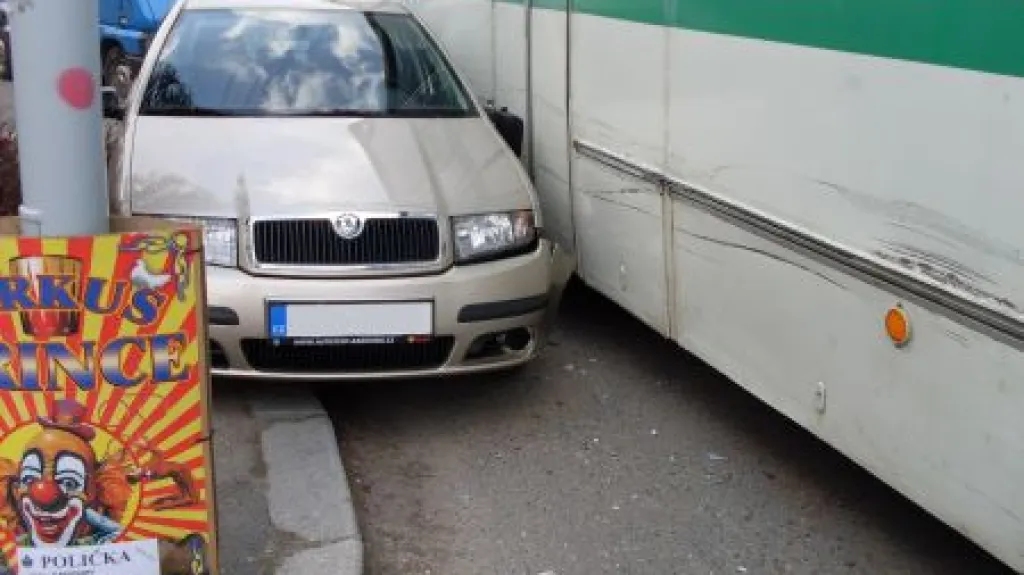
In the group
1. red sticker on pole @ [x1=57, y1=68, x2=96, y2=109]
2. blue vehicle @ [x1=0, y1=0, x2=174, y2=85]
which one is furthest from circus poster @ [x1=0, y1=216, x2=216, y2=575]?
blue vehicle @ [x1=0, y1=0, x2=174, y2=85]

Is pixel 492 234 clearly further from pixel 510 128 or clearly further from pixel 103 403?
pixel 103 403

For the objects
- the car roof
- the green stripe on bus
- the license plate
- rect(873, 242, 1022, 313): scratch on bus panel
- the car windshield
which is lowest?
the license plate

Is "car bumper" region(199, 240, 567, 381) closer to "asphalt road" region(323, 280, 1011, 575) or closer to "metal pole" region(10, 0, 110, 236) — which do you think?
"asphalt road" region(323, 280, 1011, 575)

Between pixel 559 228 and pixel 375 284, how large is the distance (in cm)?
201

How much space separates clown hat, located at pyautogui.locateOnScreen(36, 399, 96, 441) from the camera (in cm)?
300

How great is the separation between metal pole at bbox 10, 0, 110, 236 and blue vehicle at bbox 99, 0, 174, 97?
40.9 ft

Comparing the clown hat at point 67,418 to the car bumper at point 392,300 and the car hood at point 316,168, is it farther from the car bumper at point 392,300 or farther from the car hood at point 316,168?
the car hood at point 316,168

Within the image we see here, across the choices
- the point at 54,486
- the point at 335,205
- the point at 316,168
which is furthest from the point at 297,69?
the point at 54,486

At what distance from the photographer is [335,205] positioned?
16.2ft

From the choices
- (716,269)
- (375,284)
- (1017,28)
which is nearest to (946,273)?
(1017,28)

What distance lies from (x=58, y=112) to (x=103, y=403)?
2.25ft

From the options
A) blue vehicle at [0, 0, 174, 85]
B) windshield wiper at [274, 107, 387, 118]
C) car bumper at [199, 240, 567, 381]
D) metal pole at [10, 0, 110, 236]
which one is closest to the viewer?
metal pole at [10, 0, 110, 236]

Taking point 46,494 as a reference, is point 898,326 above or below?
above

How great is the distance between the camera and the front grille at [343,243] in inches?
189
